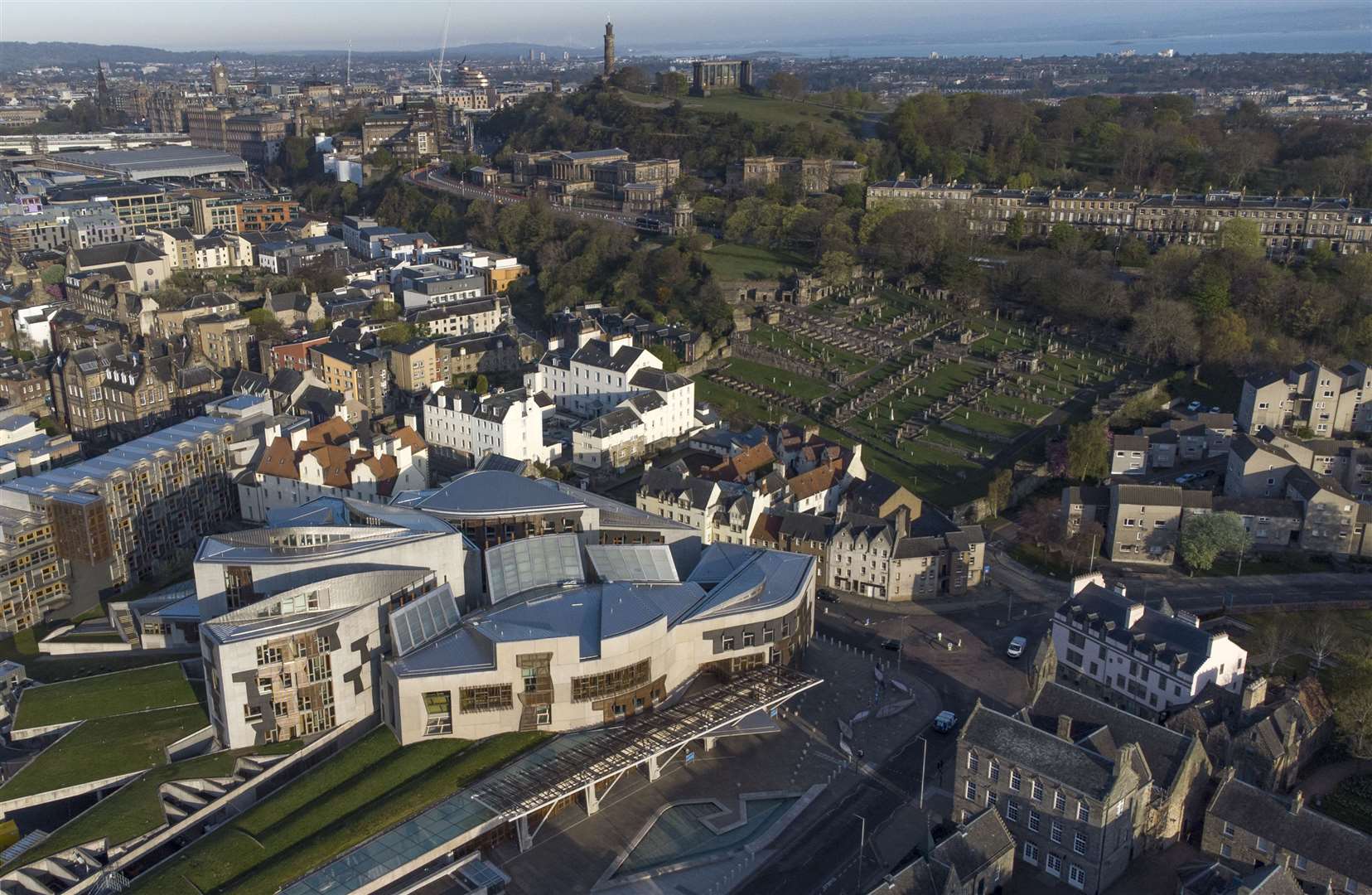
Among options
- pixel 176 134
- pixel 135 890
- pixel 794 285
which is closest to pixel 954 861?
pixel 135 890

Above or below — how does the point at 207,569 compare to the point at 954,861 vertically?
above

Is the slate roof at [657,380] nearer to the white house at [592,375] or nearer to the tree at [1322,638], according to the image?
the white house at [592,375]

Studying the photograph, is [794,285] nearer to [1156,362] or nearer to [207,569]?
[1156,362]

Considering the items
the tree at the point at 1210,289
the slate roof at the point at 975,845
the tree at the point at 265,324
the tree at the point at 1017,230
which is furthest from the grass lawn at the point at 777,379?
the slate roof at the point at 975,845

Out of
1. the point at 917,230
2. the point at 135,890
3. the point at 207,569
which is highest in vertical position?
the point at 917,230

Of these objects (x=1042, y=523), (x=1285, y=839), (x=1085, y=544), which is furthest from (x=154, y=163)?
(x=1285, y=839)

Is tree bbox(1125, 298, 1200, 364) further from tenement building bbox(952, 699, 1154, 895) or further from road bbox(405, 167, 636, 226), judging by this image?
road bbox(405, 167, 636, 226)

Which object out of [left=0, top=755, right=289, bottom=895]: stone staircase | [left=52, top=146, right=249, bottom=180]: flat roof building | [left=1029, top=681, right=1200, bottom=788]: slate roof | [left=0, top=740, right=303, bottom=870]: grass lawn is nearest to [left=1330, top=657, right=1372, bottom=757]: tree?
[left=1029, top=681, right=1200, bottom=788]: slate roof
